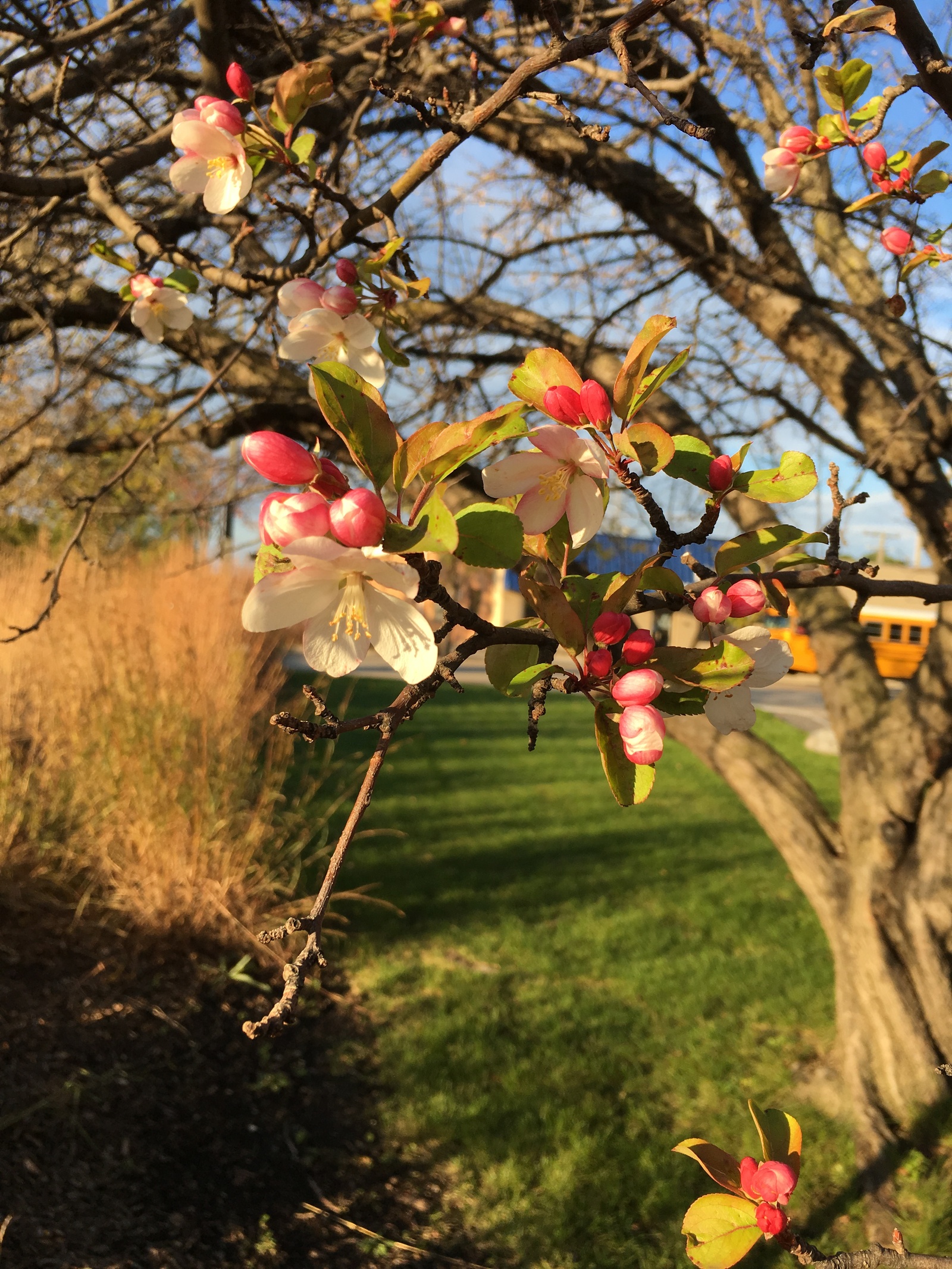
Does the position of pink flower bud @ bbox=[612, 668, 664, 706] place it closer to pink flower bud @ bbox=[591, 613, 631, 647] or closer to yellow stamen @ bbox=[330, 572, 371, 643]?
pink flower bud @ bbox=[591, 613, 631, 647]

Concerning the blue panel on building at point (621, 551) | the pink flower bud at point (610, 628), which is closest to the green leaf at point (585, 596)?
the pink flower bud at point (610, 628)

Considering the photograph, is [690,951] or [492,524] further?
[690,951]

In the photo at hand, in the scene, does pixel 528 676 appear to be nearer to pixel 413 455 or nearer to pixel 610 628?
pixel 610 628

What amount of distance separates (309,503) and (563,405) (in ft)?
0.73

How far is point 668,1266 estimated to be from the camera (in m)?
2.36

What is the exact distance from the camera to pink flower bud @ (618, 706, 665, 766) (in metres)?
0.61

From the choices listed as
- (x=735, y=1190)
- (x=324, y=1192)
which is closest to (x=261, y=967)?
(x=324, y=1192)

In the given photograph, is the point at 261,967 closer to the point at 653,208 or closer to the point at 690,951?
the point at 690,951

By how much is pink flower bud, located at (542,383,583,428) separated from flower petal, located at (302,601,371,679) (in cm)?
21

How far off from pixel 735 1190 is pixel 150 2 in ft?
7.87

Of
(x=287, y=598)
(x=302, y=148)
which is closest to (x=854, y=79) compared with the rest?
(x=302, y=148)

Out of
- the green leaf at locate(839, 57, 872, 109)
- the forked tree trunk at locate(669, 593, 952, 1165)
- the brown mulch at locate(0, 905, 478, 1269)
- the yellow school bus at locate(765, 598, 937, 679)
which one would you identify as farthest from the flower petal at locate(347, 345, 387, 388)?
the yellow school bus at locate(765, 598, 937, 679)

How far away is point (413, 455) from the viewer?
22.5 inches

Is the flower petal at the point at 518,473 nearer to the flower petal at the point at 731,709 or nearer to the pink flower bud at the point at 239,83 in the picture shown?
the flower petal at the point at 731,709
